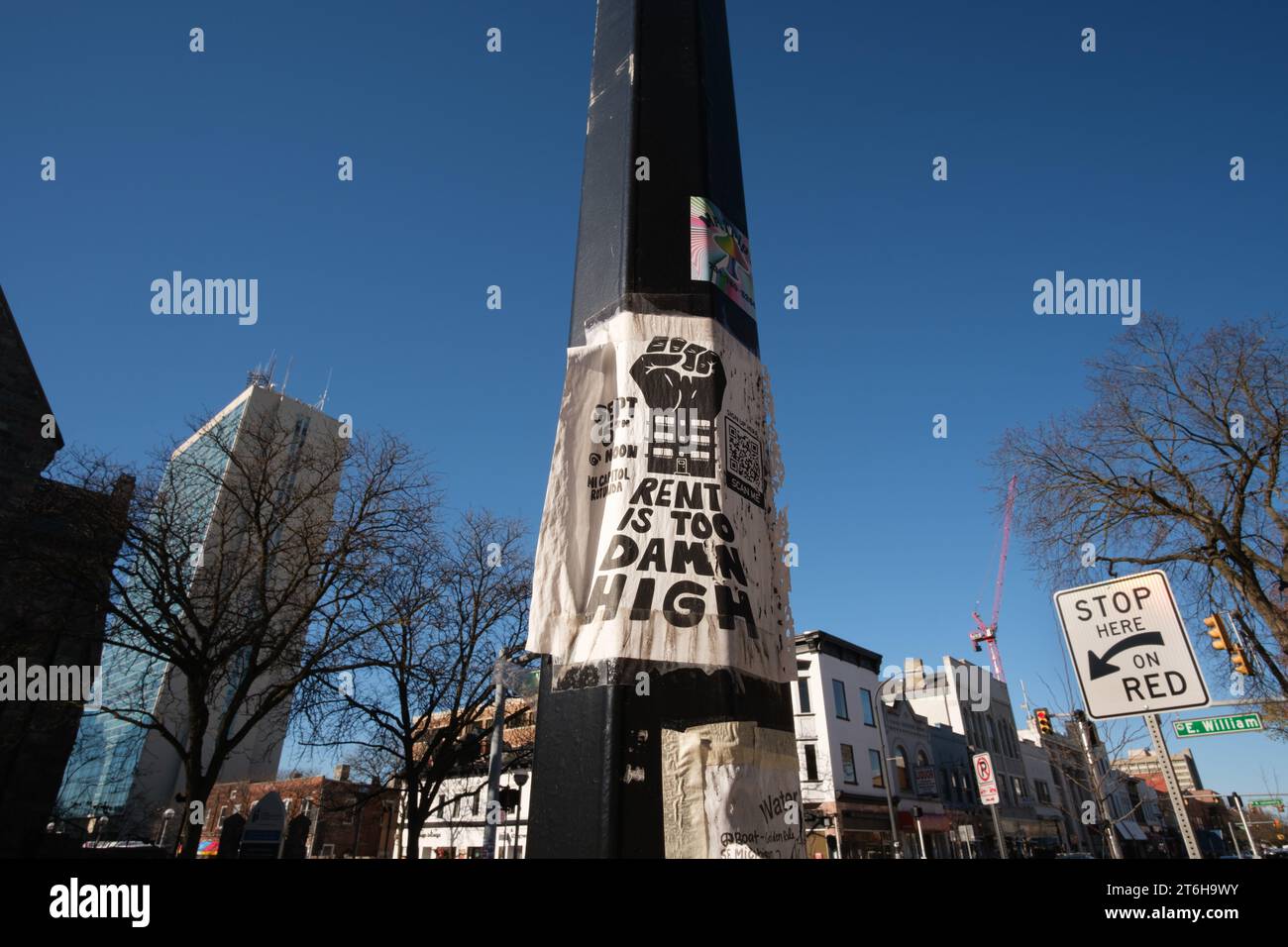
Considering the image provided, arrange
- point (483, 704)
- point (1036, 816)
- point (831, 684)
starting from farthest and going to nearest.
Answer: point (1036, 816) → point (831, 684) → point (483, 704)

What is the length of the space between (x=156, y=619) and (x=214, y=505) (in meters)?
3.58

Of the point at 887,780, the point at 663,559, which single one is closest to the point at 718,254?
the point at 663,559

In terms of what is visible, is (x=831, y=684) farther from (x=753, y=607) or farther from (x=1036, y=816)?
(x=753, y=607)

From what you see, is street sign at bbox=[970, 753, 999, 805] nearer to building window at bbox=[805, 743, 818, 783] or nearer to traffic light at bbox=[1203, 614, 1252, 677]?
traffic light at bbox=[1203, 614, 1252, 677]

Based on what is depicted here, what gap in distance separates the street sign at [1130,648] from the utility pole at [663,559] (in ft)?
11.3

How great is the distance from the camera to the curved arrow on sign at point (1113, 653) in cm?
531

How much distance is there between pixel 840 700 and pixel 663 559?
123 feet

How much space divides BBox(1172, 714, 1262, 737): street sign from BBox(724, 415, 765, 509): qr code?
1072cm

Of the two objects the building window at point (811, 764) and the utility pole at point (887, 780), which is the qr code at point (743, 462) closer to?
the utility pole at point (887, 780)

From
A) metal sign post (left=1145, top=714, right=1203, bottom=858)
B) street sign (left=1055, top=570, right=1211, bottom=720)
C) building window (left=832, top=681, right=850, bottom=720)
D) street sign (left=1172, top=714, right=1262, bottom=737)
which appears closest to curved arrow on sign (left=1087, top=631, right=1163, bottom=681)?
street sign (left=1055, top=570, right=1211, bottom=720)

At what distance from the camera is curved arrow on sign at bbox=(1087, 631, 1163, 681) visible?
531cm

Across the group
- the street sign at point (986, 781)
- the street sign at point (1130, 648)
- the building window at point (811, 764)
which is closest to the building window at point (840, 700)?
the building window at point (811, 764)
